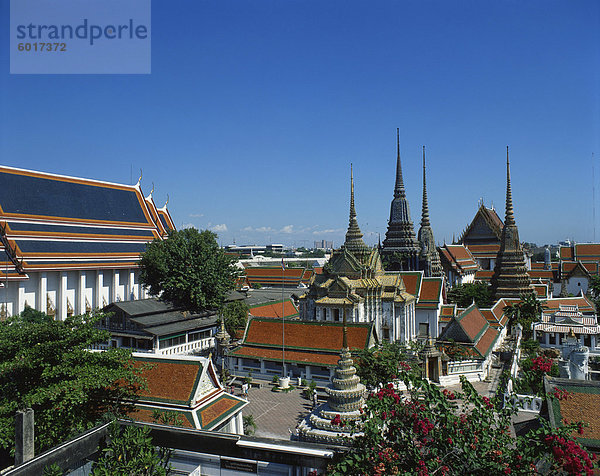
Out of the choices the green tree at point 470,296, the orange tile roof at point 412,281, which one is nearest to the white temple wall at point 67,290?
the orange tile roof at point 412,281

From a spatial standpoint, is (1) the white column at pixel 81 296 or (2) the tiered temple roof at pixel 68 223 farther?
(1) the white column at pixel 81 296

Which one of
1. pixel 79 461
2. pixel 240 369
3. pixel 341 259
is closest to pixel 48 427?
pixel 79 461

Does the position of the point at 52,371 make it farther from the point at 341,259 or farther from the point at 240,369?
the point at 341,259

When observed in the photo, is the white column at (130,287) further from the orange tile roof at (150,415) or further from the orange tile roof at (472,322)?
the orange tile roof at (150,415)

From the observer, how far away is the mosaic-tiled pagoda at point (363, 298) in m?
30.0

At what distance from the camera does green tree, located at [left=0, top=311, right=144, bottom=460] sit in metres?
11.3

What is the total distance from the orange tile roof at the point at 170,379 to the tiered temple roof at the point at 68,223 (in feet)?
70.6

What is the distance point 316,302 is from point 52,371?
1962 cm

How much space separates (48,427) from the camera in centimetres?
1125

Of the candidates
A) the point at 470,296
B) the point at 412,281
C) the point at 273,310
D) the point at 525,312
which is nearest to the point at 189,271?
the point at 273,310

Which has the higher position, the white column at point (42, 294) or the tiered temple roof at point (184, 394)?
the white column at point (42, 294)

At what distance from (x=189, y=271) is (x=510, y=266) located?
3174cm

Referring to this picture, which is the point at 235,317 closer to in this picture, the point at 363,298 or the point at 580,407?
the point at 363,298

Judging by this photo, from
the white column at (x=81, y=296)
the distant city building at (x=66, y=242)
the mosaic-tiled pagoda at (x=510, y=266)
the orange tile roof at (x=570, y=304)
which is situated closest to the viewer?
the distant city building at (x=66, y=242)
